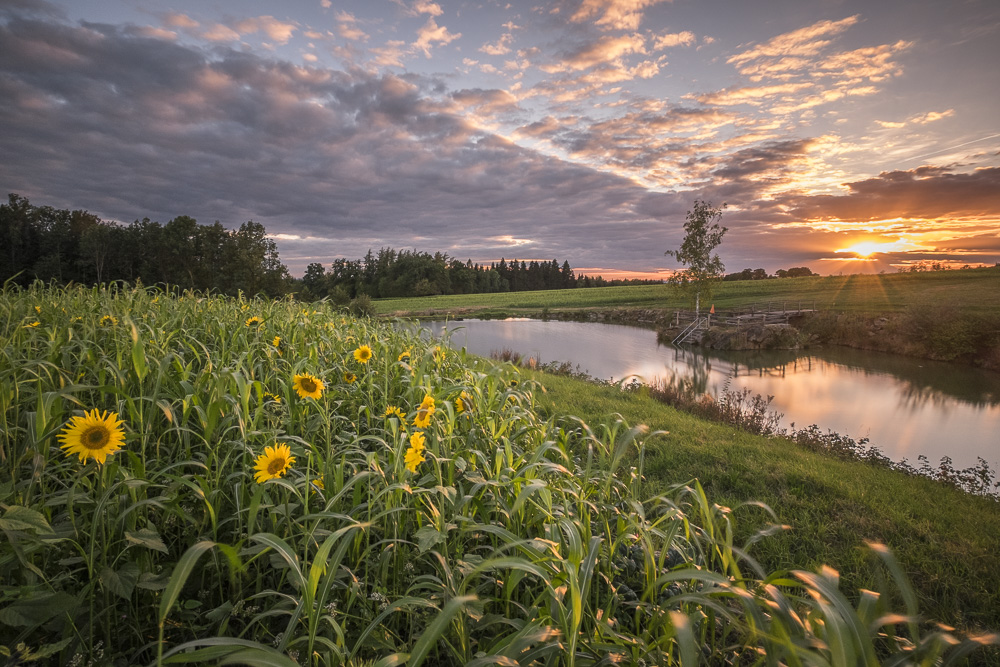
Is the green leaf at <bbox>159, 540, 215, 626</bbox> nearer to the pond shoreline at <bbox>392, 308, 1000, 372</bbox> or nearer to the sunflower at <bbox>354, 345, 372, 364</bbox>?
the sunflower at <bbox>354, 345, 372, 364</bbox>

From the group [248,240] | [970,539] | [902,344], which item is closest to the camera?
[970,539]

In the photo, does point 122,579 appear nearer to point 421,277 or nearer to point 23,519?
point 23,519

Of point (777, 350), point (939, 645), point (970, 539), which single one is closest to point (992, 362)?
point (777, 350)

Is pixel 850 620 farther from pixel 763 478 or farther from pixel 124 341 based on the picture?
pixel 763 478

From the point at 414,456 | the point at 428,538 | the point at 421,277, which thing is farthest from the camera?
the point at 421,277

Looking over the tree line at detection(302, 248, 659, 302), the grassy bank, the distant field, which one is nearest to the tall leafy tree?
the distant field

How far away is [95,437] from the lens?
4.25 feet

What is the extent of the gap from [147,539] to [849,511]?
4890 mm

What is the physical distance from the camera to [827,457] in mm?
5805

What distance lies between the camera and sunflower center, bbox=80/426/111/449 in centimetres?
128

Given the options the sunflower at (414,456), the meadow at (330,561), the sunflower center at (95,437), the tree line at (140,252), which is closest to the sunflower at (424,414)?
the meadow at (330,561)

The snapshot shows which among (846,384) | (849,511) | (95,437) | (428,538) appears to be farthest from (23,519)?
(846,384)

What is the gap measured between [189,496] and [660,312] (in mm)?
37408

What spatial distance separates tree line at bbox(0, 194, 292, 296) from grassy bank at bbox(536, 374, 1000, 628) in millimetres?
33849
